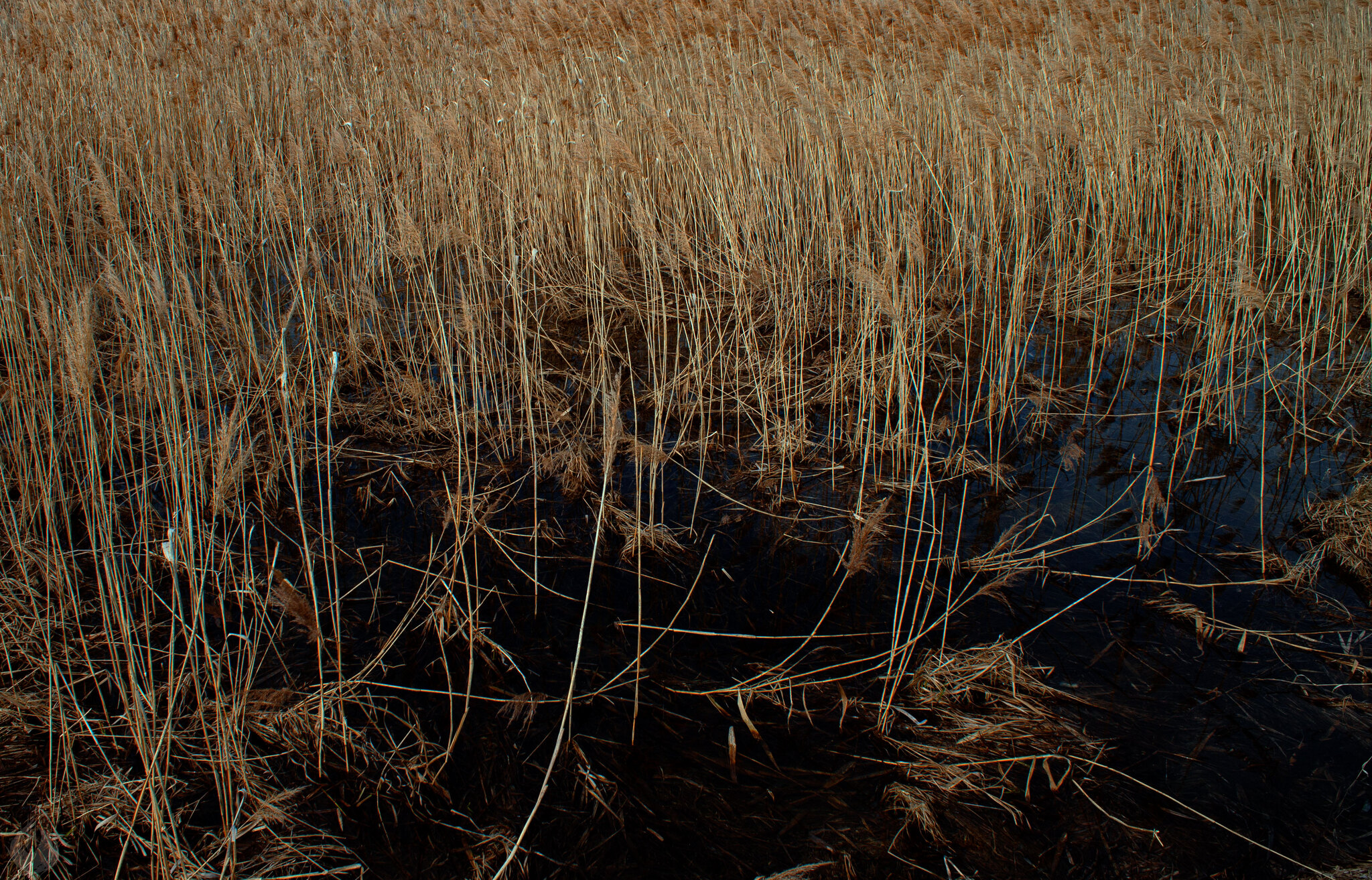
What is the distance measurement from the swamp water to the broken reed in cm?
15

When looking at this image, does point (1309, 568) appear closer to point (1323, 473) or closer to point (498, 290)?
point (1323, 473)

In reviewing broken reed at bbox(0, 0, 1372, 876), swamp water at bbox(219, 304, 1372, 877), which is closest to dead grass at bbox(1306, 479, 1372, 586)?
swamp water at bbox(219, 304, 1372, 877)

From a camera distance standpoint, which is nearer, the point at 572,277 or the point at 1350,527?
the point at 1350,527

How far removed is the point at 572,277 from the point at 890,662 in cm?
302

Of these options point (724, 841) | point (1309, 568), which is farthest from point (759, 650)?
point (1309, 568)

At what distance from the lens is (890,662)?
65.8 inches

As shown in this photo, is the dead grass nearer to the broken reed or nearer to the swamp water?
the swamp water

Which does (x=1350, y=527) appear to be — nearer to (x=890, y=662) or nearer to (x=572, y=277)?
(x=890, y=662)

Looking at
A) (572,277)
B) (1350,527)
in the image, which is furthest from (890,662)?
(572,277)

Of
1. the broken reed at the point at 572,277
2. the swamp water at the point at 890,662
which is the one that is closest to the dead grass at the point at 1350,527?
the swamp water at the point at 890,662

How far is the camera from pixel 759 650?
1933mm

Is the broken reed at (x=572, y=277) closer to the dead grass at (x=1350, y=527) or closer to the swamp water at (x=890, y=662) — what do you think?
the swamp water at (x=890, y=662)

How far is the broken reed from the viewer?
1.81 meters

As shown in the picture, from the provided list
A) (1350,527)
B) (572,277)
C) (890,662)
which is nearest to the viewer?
(890,662)
